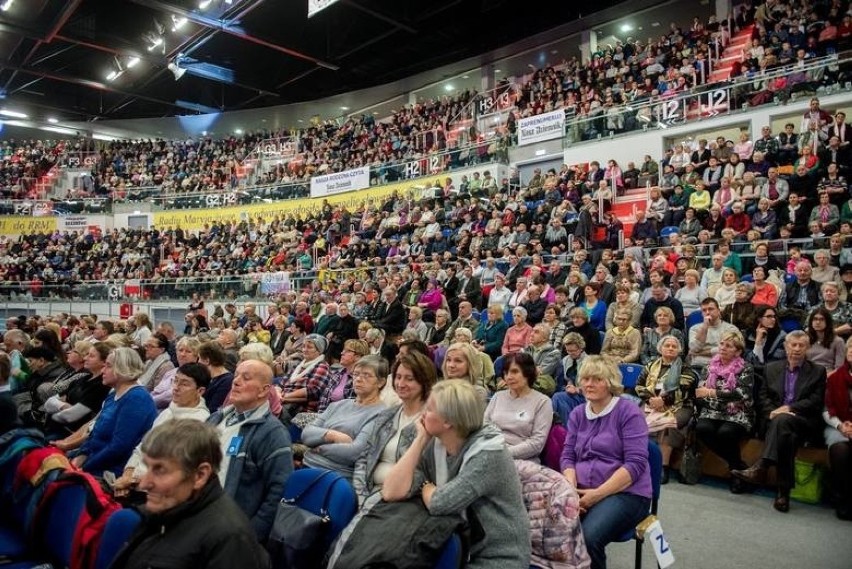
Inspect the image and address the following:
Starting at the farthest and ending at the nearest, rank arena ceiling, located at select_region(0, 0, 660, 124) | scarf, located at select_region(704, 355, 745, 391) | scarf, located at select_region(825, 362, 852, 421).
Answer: arena ceiling, located at select_region(0, 0, 660, 124), scarf, located at select_region(704, 355, 745, 391), scarf, located at select_region(825, 362, 852, 421)

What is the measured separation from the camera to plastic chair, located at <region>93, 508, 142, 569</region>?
1.97m

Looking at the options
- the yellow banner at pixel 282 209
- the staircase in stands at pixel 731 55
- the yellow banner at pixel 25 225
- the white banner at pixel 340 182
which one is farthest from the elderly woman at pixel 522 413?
the yellow banner at pixel 25 225

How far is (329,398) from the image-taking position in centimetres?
479

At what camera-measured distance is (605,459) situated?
9.46 feet

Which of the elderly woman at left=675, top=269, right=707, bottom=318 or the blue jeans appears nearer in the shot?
the blue jeans

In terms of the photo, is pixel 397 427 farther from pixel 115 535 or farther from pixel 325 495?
pixel 115 535

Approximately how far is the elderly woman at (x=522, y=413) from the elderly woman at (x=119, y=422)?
6.54 ft

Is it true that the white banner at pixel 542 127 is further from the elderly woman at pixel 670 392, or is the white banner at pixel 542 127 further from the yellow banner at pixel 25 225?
the yellow banner at pixel 25 225

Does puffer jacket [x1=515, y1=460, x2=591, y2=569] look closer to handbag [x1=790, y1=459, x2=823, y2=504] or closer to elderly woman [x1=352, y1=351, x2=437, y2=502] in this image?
elderly woman [x1=352, y1=351, x2=437, y2=502]

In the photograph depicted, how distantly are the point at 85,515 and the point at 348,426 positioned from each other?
4.35 feet

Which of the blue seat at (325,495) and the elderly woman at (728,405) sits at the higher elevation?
the blue seat at (325,495)

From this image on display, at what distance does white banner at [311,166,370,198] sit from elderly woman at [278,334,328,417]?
12739 millimetres

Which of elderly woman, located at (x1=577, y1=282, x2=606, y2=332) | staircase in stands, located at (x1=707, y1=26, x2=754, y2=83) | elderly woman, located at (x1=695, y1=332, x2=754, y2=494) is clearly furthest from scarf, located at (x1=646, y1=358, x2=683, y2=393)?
staircase in stands, located at (x1=707, y1=26, x2=754, y2=83)

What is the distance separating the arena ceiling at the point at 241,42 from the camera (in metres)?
17.6
